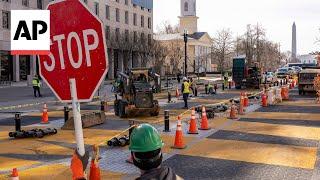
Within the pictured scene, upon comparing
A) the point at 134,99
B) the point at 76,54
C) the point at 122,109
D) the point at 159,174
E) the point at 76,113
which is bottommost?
the point at 122,109

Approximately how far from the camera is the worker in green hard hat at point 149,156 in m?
2.91

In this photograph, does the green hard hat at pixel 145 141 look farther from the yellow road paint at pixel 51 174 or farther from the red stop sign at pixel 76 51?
the yellow road paint at pixel 51 174

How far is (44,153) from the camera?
13422mm

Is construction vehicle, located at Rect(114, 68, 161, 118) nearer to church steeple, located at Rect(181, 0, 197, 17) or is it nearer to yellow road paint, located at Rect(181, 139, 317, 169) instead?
yellow road paint, located at Rect(181, 139, 317, 169)

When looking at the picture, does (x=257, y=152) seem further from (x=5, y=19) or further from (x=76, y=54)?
(x=5, y=19)

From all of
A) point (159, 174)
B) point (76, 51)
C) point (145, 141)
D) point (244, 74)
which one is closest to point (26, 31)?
point (76, 51)

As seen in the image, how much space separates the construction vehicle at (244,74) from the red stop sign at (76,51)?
45605mm

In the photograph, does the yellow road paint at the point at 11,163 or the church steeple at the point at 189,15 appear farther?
the church steeple at the point at 189,15

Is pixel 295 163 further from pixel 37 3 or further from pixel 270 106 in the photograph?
pixel 37 3

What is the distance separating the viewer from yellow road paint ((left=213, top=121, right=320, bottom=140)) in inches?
663

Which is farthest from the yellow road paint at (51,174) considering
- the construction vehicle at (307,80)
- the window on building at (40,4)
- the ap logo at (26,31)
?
the window on building at (40,4)

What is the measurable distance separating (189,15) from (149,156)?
148 metres

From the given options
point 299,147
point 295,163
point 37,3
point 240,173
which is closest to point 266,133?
point 299,147

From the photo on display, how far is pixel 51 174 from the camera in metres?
10.8
